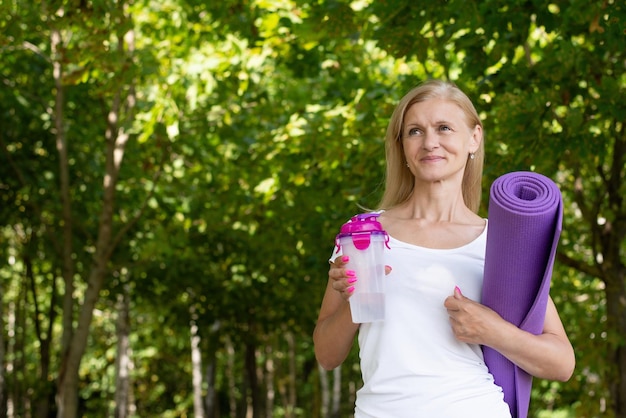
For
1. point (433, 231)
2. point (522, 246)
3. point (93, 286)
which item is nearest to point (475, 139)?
point (433, 231)

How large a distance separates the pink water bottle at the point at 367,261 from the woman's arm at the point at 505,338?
17 centimetres

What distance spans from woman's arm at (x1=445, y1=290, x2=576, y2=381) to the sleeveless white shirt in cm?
7

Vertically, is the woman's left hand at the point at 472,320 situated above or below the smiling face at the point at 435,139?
below

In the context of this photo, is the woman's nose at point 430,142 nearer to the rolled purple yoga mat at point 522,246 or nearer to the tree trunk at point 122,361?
the rolled purple yoga mat at point 522,246

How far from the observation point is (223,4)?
7.26 meters

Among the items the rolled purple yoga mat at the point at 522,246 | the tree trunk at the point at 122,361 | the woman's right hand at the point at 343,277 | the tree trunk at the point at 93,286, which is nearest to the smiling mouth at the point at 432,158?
the rolled purple yoga mat at the point at 522,246

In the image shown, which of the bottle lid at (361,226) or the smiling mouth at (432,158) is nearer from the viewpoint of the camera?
the bottle lid at (361,226)

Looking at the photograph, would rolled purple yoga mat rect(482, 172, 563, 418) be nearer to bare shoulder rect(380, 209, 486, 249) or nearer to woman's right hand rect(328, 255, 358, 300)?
bare shoulder rect(380, 209, 486, 249)

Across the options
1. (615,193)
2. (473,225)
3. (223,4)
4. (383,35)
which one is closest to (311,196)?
(223,4)

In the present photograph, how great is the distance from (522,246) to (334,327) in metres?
0.55

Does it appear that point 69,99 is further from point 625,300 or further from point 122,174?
point 625,300

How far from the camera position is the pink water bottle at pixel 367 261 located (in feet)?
7.30

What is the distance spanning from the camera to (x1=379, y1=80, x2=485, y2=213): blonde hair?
249 centimetres

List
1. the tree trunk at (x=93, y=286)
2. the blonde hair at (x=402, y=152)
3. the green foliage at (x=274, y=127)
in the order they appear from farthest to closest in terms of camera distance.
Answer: the tree trunk at (x=93, y=286) < the green foliage at (x=274, y=127) < the blonde hair at (x=402, y=152)
